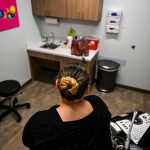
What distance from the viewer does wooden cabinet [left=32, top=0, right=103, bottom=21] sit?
2607mm

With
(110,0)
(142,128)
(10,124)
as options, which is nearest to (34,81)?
(10,124)

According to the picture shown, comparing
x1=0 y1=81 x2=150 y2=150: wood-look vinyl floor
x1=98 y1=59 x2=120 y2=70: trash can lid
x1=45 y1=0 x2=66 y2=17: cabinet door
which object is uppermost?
x1=45 y1=0 x2=66 y2=17: cabinet door

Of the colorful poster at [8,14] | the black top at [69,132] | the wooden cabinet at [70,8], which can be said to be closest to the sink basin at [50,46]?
the wooden cabinet at [70,8]

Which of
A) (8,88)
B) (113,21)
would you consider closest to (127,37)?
(113,21)

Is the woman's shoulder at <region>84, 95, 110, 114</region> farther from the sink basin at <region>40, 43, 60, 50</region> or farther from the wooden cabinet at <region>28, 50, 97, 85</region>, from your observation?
the sink basin at <region>40, 43, 60, 50</region>

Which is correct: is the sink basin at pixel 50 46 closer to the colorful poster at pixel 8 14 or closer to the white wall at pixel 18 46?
the white wall at pixel 18 46

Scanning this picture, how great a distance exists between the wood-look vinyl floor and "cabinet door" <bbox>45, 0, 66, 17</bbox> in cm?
Result: 136

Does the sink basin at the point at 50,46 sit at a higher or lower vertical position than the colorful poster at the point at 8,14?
lower

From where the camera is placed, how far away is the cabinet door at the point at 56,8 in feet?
9.14

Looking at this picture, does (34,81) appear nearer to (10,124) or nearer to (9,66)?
(9,66)

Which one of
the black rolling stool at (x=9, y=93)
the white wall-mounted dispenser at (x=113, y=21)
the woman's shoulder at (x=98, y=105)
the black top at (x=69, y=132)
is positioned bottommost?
the black rolling stool at (x=9, y=93)

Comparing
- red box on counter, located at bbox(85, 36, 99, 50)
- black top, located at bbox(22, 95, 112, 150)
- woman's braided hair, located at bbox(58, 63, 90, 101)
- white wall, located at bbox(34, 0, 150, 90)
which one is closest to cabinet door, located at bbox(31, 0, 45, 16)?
white wall, located at bbox(34, 0, 150, 90)

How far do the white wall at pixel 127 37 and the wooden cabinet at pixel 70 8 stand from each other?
24cm

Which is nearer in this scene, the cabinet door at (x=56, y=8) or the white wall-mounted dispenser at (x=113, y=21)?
the white wall-mounted dispenser at (x=113, y=21)
